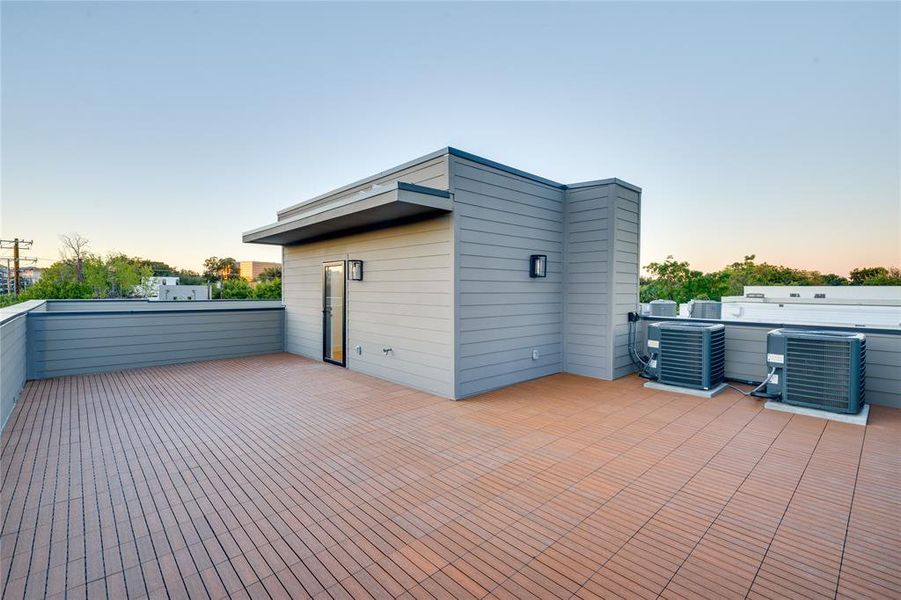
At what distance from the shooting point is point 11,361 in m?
4.22

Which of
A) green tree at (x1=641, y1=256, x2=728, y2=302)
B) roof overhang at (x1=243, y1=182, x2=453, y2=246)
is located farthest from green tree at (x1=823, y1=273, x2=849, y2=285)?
roof overhang at (x1=243, y1=182, x2=453, y2=246)

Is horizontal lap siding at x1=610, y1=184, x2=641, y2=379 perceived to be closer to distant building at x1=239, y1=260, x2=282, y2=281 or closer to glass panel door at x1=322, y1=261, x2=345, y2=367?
glass panel door at x1=322, y1=261, x2=345, y2=367

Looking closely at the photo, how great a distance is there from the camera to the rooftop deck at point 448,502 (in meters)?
1.64

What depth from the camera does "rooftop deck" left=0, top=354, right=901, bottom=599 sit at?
1.64 m

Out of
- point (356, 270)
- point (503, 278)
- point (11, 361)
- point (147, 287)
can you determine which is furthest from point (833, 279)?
point (147, 287)

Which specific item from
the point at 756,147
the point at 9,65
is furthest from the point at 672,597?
the point at 9,65

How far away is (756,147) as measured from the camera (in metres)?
8.59

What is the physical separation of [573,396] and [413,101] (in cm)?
795

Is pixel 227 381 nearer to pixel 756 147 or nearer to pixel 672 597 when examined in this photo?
pixel 672 597

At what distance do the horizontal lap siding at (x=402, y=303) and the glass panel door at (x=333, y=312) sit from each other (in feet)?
0.58

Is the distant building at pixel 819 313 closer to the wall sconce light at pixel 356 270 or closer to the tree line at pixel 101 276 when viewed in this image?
the wall sconce light at pixel 356 270

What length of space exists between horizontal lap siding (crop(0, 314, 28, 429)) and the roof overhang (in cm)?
331

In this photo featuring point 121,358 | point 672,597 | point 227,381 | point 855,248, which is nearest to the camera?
point 672,597

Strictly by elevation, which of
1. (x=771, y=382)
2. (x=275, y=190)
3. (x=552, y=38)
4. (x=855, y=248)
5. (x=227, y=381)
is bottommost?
(x=227, y=381)
